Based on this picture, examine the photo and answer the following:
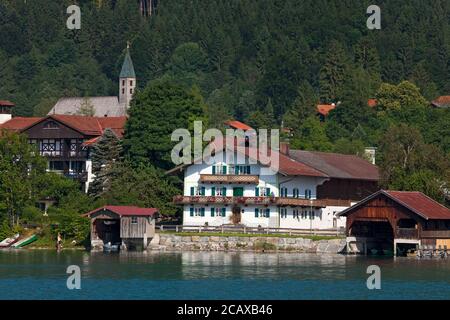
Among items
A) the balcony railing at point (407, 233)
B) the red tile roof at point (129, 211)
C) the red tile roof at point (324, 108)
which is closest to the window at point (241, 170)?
the red tile roof at point (129, 211)

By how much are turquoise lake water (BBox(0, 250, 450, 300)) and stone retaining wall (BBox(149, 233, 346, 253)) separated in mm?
2037

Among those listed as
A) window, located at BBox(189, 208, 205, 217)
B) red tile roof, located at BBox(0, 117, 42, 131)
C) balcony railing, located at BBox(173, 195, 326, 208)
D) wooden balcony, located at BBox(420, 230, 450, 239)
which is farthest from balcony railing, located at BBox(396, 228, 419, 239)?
red tile roof, located at BBox(0, 117, 42, 131)

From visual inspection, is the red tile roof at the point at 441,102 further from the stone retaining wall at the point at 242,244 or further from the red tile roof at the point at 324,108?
the stone retaining wall at the point at 242,244

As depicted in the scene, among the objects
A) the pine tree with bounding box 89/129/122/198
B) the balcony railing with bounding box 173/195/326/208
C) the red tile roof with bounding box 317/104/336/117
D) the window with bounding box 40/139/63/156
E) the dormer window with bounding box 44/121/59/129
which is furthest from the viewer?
the red tile roof with bounding box 317/104/336/117

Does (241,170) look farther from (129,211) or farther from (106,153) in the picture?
(106,153)

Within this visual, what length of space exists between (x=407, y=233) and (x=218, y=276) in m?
21.5

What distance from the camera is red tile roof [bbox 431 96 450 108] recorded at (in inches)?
6488

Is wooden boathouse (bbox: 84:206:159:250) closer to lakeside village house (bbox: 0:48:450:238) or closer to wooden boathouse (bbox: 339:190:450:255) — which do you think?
lakeside village house (bbox: 0:48:450:238)

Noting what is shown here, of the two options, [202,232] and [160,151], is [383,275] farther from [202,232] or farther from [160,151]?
[160,151]

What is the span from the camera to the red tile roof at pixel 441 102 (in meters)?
165

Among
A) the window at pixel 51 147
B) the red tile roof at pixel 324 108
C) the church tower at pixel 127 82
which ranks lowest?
the window at pixel 51 147

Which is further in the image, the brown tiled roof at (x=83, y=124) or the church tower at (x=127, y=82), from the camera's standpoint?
the church tower at (x=127, y=82)

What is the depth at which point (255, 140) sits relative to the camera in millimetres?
114625
